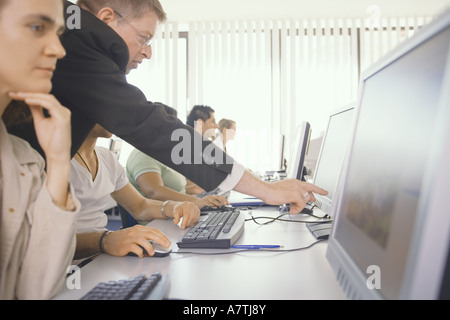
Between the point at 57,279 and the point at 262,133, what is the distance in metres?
4.88

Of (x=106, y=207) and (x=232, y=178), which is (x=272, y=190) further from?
(x=106, y=207)

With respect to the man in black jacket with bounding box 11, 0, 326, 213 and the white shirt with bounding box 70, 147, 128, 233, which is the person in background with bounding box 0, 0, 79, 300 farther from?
the white shirt with bounding box 70, 147, 128, 233

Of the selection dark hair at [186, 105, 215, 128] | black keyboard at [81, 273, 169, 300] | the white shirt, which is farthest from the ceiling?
black keyboard at [81, 273, 169, 300]

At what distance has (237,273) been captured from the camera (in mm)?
801

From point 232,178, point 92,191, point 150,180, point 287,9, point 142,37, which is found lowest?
point 150,180

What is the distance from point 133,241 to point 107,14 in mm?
788

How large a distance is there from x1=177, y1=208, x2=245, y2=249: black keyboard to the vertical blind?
4.16 metres

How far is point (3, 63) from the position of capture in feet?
2.21

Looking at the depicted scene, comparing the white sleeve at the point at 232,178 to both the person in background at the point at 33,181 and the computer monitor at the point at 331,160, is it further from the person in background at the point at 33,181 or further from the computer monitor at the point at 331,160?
the person in background at the point at 33,181

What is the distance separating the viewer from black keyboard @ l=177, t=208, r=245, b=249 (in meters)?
1.01

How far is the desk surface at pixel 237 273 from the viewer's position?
2.25 ft

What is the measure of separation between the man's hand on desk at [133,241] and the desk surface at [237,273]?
0.02 metres

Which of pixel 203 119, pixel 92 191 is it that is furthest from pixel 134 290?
pixel 203 119
